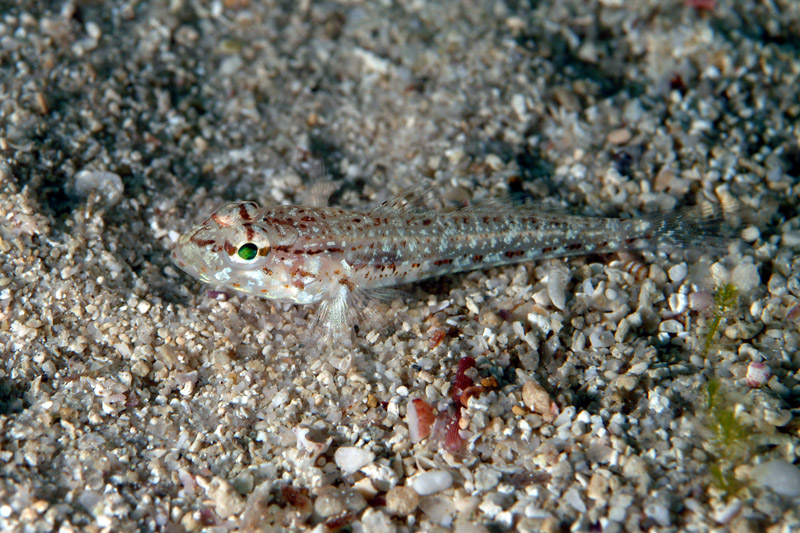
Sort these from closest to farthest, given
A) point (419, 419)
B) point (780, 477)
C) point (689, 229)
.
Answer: point (780, 477) < point (419, 419) < point (689, 229)

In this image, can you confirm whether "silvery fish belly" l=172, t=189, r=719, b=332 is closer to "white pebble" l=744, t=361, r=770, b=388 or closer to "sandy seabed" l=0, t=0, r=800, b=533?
"sandy seabed" l=0, t=0, r=800, b=533

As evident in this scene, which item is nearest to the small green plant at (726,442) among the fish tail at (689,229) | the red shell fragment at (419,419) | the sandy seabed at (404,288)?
the sandy seabed at (404,288)

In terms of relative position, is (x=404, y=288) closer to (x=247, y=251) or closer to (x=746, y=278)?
(x=247, y=251)

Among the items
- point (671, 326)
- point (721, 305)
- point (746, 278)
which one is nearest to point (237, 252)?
point (671, 326)

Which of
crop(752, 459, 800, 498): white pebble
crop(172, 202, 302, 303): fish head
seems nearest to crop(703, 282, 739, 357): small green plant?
crop(752, 459, 800, 498): white pebble

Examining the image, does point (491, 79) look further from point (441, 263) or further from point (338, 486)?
point (338, 486)
